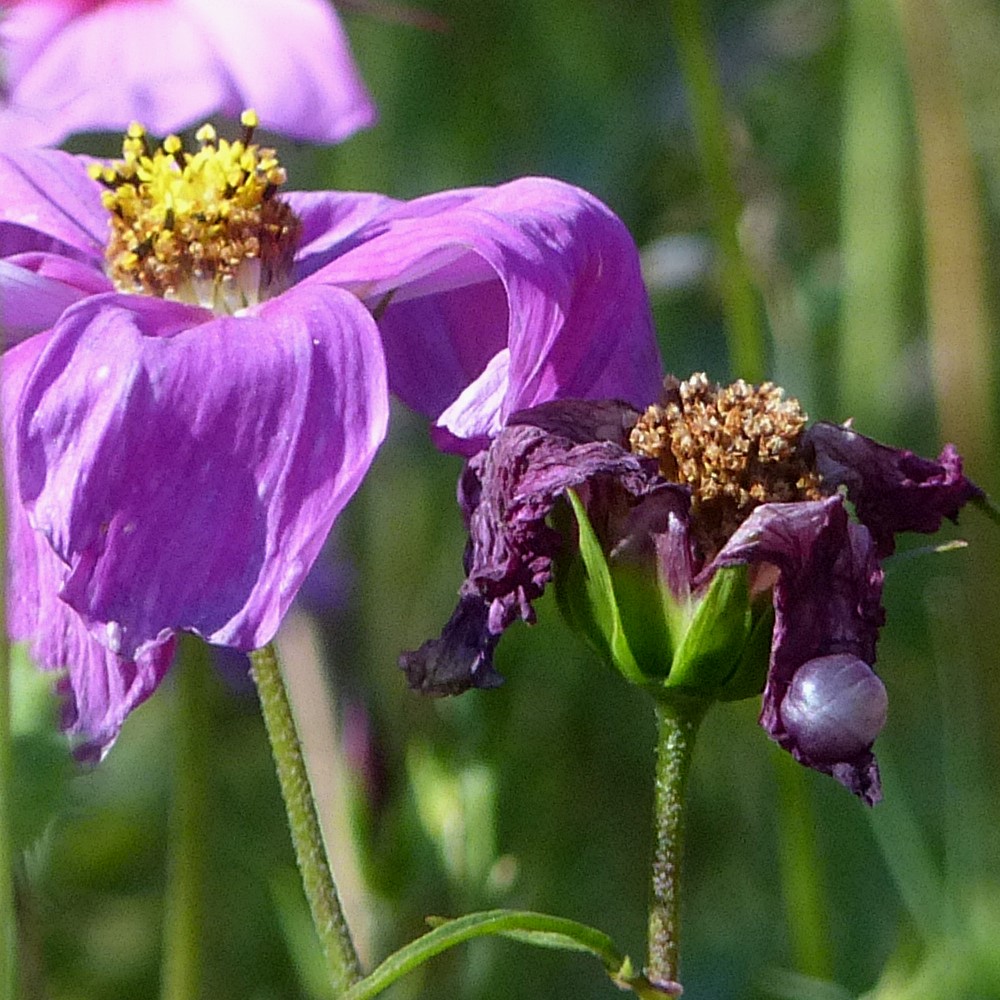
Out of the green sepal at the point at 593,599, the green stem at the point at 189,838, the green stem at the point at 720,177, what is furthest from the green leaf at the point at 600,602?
the green stem at the point at 720,177

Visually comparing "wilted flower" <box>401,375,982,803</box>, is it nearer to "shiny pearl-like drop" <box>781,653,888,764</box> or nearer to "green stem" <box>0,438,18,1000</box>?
"shiny pearl-like drop" <box>781,653,888,764</box>

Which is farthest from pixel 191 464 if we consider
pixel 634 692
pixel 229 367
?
pixel 634 692

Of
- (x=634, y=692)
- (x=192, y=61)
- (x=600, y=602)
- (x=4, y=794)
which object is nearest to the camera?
(x=4, y=794)

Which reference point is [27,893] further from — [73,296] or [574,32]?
[574,32]

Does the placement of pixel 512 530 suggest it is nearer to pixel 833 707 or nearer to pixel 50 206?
pixel 833 707

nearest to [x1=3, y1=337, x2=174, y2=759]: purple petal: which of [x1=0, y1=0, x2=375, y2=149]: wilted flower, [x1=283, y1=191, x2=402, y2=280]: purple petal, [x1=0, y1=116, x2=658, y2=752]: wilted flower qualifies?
[x1=0, y1=116, x2=658, y2=752]: wilted flower

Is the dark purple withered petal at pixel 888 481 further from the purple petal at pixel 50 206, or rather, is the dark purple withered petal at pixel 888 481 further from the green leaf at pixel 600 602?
the purple petal at pixel 50 206
